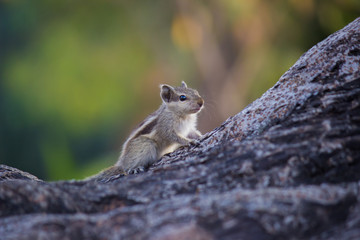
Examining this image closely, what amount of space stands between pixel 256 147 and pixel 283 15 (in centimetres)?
1285

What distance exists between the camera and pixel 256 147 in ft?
11.4

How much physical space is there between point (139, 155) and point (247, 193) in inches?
114

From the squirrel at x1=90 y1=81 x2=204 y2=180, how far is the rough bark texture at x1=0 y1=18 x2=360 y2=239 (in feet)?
6.95

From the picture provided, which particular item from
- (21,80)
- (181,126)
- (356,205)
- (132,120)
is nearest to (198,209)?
(356,205)

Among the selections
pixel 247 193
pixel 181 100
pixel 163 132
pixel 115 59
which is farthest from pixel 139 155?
pixel 115 59

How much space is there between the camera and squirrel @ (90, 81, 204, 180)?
5828 millimetres

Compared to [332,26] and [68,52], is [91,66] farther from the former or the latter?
[332,26]

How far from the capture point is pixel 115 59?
18.9 metres

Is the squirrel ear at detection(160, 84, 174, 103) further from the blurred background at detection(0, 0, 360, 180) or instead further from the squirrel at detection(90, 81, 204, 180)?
the blurred background at detection(0, 0, 360, 180)

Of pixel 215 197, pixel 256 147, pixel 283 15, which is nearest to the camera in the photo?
pixel 215 197

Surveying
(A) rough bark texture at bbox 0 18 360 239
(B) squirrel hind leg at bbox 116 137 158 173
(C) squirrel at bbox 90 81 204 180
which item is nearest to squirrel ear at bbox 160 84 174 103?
(C) squirrel at bbox 90 81 204 180

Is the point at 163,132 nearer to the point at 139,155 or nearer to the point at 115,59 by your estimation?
the point at 139,155

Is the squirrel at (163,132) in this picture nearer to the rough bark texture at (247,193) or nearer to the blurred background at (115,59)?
the rough bark texture at (247,193)

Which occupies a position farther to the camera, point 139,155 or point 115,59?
point 115,59
